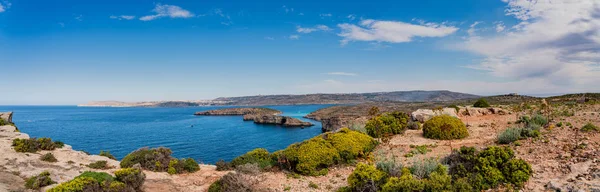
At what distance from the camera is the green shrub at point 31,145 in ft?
58.4

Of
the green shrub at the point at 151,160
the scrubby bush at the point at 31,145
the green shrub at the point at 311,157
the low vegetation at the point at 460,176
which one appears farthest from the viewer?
the scrubby bush at the point at 31,145

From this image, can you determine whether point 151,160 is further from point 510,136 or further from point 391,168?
point 510,136

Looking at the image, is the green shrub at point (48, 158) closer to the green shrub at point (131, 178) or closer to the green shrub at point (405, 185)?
the green shrub at point (131, 178)

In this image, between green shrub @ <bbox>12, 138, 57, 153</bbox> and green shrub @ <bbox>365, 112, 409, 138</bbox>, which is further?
green shrub @ <bbox>365, 112, 409, 138</bbox>

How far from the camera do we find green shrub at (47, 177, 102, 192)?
33.3 ft

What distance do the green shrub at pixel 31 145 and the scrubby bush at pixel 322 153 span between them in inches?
604

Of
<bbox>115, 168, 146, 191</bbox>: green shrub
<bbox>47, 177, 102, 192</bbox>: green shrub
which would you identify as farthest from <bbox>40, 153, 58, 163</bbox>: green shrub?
<bbox>47, 177, 102, 192</bbox>: green shrub

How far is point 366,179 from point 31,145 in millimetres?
20969

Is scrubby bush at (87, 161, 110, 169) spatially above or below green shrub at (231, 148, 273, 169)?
below

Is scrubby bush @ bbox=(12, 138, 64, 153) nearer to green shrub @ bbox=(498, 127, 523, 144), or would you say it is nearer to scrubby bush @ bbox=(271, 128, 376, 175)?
scrubby bush @ bbox=(271, 128, 376, 175)

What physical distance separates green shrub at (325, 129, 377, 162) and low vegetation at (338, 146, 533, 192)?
431 cm

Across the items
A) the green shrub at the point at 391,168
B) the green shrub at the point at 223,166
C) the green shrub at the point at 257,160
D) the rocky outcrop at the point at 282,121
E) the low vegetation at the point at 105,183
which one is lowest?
the rocky outcrop at the point at 282,121

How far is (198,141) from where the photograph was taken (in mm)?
52281

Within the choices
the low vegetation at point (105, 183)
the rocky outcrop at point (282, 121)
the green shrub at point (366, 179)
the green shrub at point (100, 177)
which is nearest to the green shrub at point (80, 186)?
the low vegetation at point (105, 183)
